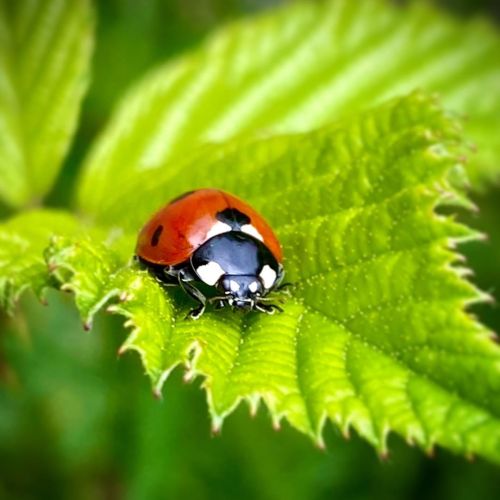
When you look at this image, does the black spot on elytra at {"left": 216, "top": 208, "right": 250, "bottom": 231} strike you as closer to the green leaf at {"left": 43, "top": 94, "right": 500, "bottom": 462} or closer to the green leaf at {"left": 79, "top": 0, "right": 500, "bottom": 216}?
the green leaf at {"left": 43, "top": 94, "right": 500, "bottom": 462}

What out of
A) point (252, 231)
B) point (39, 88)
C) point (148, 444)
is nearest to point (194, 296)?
point (252, 231)

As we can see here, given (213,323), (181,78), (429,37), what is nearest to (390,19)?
(429,37)

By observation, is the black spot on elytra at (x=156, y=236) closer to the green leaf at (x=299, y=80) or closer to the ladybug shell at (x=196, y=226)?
the ladybug shell at (x=196, y=226)

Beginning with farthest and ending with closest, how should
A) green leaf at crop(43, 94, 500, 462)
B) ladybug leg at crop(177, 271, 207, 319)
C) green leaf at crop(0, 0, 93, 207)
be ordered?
green leaf at crop(0, 0, 93, 207)
ladybug leg at crop(177, 271, 207, 319)
green leaf at crop(43, 94, 500, 462)

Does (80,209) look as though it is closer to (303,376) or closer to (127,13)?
(303,376)

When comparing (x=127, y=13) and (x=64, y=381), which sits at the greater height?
(x=127, y=13)

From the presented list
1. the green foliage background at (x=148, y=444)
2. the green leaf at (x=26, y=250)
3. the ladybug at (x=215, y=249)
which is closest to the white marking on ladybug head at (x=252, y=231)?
the ladybug at (x=215, y=249)

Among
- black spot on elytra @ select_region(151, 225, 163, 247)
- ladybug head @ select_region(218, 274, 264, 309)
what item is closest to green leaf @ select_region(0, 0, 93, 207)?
black spot on elytra @ select_region(151, 225, 163, 247)
